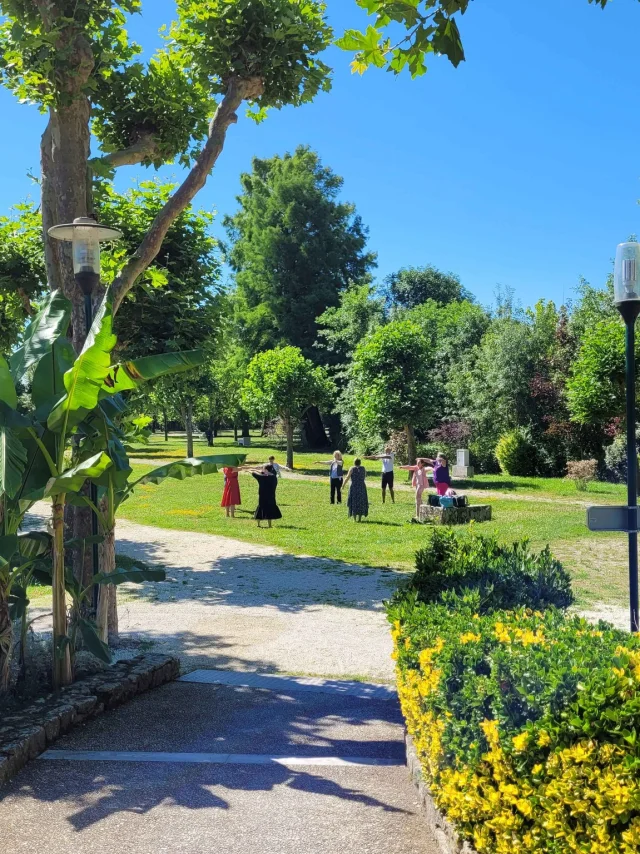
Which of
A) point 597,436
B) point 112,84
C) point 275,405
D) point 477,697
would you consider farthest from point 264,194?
point 477,697

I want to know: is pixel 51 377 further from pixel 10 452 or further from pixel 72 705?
pixel 72 705

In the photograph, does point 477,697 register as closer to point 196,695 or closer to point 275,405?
point 196,695

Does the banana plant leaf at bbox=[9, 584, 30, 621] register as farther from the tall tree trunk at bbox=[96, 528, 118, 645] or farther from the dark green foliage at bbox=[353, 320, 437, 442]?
the dark green foliage at bbox=[353, 320, 437, 442]

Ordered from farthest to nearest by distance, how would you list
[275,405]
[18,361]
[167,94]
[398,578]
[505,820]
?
[275,405], [398,578], [167,94], [18,361], [505,820]

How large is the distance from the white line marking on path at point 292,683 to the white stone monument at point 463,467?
23761mm

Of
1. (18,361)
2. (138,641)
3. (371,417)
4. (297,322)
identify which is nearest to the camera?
(18,361)

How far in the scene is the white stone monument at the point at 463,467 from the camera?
99.9ft

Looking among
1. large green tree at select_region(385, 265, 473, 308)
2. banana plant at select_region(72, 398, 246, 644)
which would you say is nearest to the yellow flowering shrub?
banana plant at select_region(72, 398, 246, 644)

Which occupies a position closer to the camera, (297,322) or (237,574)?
(237,574)

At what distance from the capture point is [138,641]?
850 cm

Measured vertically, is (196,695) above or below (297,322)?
below

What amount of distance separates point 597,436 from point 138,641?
84.1 ft

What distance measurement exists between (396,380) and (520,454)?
6.00 m

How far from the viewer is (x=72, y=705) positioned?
19.3 ft
